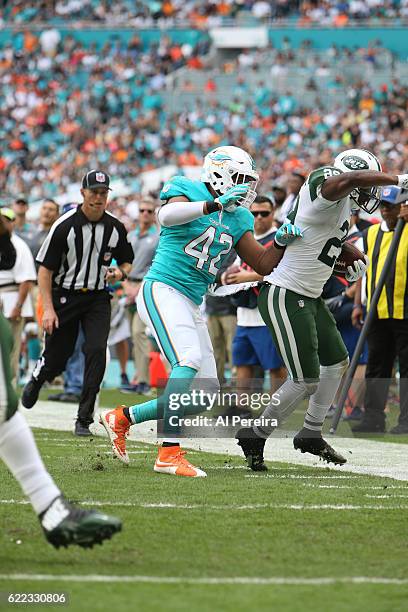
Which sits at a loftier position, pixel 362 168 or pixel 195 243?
pixel 362 168

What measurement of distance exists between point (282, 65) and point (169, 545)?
27607 mm

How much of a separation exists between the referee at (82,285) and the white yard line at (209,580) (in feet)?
15.6

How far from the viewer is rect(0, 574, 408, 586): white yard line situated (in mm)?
4066

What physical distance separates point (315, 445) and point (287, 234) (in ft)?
4.26

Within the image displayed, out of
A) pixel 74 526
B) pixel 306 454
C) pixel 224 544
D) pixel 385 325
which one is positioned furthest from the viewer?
pixel 385 325

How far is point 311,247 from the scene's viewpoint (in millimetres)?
7043

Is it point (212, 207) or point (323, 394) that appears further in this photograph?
point (323, 394)

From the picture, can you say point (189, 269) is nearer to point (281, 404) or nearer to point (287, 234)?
point (287, 234)

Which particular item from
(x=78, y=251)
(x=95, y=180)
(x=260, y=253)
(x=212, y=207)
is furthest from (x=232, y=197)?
(x=78, y=251)

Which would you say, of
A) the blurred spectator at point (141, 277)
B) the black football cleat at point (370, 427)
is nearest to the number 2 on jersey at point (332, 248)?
the black football cleat at point (370, 427)

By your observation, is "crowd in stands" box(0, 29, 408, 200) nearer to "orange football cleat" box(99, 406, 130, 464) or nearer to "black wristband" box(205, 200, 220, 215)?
"orange football cleat" box(99, 406, 130, 464)

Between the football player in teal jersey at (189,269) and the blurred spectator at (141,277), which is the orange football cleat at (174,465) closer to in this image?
the football player in teal jersey at (189,269)

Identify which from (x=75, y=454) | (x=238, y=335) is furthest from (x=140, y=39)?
(x=75, y=454)

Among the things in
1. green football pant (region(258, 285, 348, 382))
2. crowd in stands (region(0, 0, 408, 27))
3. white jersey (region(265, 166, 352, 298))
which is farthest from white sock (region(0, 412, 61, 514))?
crowd in stands (region(0, 0, 408, 27))
